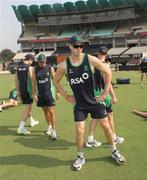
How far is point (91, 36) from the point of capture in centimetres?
7650

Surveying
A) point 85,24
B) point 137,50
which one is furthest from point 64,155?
point 85,24

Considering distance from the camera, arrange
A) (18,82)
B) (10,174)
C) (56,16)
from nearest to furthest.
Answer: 1. (10,174)
2. (18,82)
3. (56,16)

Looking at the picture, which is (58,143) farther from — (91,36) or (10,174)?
(91,36)

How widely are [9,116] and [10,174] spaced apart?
18.9 ft

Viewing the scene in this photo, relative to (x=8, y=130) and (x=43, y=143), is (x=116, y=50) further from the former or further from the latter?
(x=43, y=143)

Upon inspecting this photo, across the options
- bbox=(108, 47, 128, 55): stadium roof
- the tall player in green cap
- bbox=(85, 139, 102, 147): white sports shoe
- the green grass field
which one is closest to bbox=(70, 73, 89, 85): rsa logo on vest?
the tall player in green cap

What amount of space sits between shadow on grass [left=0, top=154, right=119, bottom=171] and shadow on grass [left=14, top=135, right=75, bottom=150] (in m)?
0.65

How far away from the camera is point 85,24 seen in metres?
83.1

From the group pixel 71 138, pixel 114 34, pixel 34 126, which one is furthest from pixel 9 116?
pixel 114 34

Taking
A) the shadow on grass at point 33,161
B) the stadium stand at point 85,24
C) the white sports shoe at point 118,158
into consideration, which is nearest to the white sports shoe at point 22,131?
the shadow on grass at point 33,161

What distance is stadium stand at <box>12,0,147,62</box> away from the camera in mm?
74438

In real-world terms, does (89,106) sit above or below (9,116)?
above

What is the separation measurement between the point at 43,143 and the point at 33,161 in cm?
131

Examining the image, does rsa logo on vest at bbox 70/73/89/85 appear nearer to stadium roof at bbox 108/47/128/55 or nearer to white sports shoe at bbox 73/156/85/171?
white sports shoe at bbox 73/156/85/171
